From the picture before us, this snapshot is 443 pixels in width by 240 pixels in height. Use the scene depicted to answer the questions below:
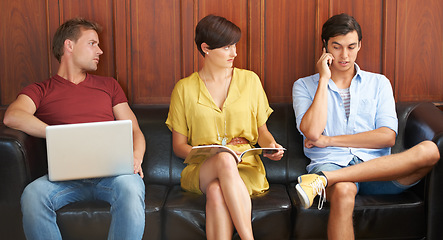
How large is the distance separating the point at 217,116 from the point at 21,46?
1.47 meters

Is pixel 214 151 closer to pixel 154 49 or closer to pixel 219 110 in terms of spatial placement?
pixel 219 110

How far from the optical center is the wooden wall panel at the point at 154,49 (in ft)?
10.1

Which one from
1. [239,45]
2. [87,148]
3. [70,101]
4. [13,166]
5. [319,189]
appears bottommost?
[319,189]

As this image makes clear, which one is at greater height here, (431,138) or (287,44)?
(287,44)

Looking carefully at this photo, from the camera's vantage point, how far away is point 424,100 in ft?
10.3

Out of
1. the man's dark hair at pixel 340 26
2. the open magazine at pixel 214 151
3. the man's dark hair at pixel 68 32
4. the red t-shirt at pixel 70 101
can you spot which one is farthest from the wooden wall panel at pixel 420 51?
the man's dark hair at pixel 68 32

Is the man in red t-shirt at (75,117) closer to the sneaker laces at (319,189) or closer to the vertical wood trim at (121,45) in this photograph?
the vertical wood trim at (121,45)

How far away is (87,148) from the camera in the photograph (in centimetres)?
212

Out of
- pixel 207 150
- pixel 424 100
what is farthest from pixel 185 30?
pixel 424 100

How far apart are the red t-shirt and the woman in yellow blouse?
0.41 metres

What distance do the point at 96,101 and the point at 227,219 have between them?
108cm

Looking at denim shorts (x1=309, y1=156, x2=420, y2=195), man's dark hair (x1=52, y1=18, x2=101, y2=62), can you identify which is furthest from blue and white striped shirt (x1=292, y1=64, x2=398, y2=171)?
man's dark hair (x1=52, y1=18, x2=101, y2=62)

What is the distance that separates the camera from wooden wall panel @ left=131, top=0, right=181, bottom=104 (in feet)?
10.1

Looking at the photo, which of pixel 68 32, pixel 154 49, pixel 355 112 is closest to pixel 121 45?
pixel 154 49
